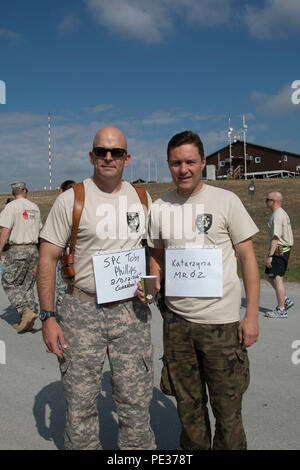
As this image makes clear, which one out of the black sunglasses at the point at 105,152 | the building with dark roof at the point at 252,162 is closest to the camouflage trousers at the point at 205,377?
the black sunglasses at the point at 105,152

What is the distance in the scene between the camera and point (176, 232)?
94.2 inches

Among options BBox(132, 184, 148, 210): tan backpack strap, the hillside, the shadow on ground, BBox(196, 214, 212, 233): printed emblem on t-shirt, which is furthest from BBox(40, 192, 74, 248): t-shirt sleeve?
the hillside

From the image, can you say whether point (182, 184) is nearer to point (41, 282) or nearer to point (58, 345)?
point (41, 282)

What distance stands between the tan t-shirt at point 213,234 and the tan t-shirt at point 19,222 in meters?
4.18

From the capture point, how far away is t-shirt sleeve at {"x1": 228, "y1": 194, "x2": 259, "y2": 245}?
2301mm

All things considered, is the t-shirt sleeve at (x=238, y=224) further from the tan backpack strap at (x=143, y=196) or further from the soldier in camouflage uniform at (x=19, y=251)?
the soldier in camouflage uniform at (x=19, y=251)

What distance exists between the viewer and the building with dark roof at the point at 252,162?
174 ft

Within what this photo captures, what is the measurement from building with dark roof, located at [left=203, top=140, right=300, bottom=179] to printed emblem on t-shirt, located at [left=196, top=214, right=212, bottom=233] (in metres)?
50.5

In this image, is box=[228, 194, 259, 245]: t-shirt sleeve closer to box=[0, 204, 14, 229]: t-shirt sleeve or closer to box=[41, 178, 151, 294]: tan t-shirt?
box=[41, 178, 151, 294]: tan t-shirt

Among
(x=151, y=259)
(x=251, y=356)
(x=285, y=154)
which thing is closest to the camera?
(x=151, y=259)

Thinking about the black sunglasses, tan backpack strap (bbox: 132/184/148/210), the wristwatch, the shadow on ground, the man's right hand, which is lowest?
the shadow on ground

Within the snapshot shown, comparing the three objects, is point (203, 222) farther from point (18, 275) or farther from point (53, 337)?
point (18, 275)
